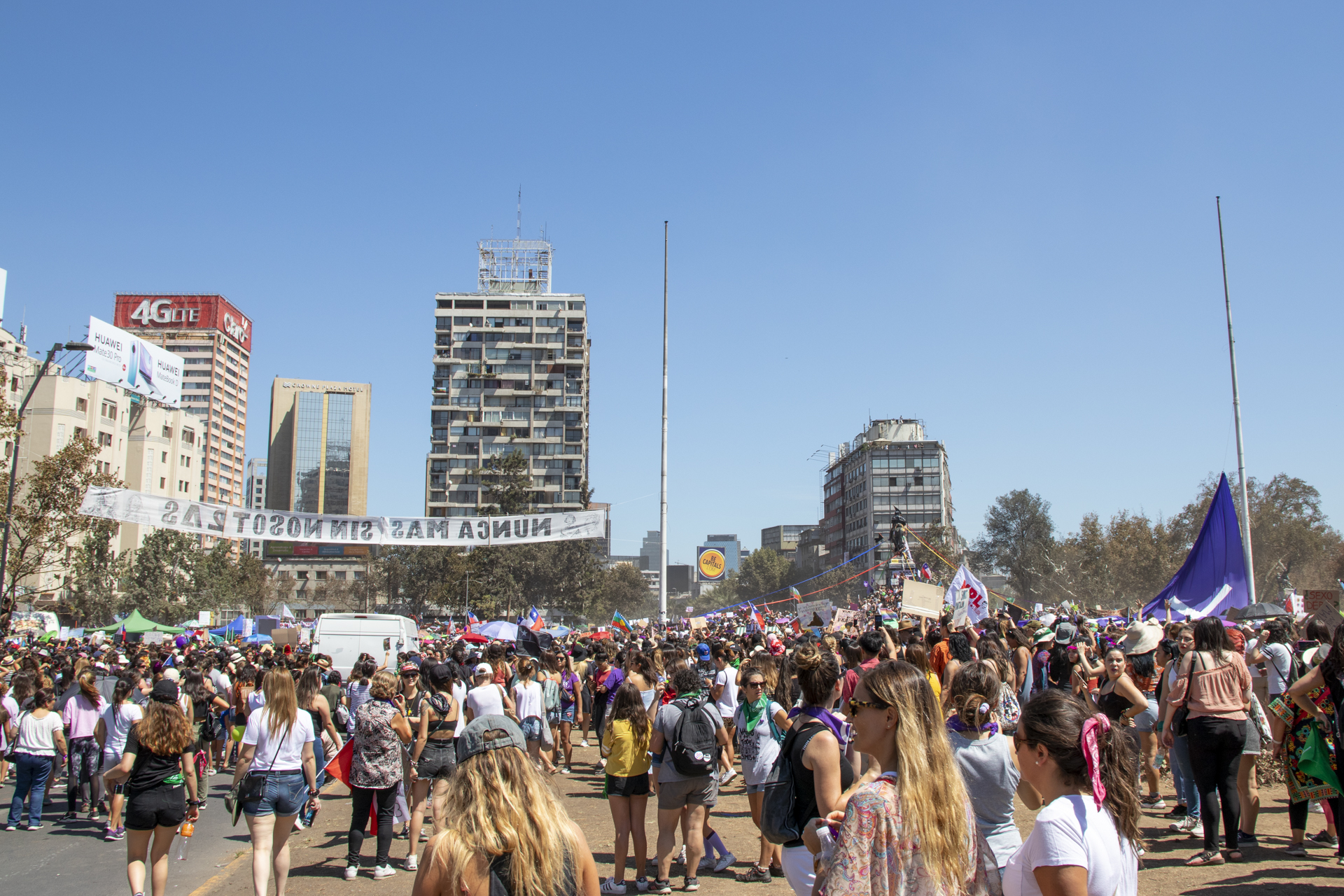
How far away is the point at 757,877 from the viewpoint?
7.43 meters

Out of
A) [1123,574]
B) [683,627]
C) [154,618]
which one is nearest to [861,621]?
[683,627]

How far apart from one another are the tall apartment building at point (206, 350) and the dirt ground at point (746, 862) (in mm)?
145932

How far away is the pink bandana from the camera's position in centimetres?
283

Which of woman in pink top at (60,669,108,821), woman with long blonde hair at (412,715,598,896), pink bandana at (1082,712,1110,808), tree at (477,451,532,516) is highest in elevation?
tree at (477,451,532,516)

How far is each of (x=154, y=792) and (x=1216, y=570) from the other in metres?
20.6

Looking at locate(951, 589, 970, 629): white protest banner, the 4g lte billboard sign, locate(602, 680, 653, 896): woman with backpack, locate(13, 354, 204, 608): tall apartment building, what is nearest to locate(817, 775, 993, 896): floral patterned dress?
locate(602, 680, 653, 896): woman with backpack

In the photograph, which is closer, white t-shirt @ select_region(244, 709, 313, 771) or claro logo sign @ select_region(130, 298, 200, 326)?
white t-shirt @ select_region(244, 709, 313, 771)

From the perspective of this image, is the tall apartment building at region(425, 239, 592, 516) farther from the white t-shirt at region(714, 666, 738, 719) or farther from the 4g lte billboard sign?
the white t-shirt at region(714, 666, 738, 719)

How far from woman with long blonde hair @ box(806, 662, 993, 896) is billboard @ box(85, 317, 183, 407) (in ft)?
281

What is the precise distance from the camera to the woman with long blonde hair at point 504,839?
2.61 meters

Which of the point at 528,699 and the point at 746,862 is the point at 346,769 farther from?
the point at 746,862

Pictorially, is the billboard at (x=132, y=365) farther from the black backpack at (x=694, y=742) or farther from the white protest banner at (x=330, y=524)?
the black backpack at (x=694, y=742)

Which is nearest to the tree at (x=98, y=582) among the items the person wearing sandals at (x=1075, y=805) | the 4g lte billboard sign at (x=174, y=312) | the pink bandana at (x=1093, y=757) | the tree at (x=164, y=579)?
the tree at (x=164, y=579)

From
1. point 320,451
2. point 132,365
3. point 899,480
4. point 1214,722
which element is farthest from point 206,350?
point 1214,722
